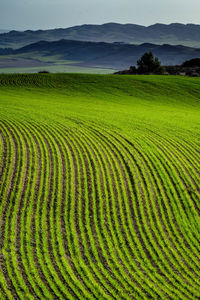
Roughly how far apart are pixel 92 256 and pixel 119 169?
9.27 meters

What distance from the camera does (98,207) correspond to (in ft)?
65.8

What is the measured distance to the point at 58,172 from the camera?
76.4 ft

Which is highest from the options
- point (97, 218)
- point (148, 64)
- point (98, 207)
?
point (148, 64)

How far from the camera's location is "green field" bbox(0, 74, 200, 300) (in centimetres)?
1483

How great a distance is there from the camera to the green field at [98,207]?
14830mm

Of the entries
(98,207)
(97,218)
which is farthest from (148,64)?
(97,218)

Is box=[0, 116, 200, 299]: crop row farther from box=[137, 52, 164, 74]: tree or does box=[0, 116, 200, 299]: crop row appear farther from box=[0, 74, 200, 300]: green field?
box=[137, 52, 164, 74]: tree

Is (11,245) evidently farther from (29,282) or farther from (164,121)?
(164,121)

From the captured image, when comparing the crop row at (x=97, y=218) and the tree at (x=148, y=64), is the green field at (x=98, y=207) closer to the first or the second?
the crop row at (x=97, y=218)

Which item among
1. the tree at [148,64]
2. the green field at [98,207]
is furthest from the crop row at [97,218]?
the tree at [148,64]

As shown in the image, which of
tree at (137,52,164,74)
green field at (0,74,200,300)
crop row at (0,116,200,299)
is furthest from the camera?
tree at (137,52,164,74)

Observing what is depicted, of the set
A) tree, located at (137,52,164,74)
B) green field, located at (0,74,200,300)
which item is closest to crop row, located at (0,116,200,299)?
green field, located at (0,74,200,300)

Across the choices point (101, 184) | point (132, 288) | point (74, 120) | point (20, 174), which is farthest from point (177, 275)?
point (74, 120)

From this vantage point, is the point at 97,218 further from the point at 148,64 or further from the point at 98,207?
the point at 148,64
